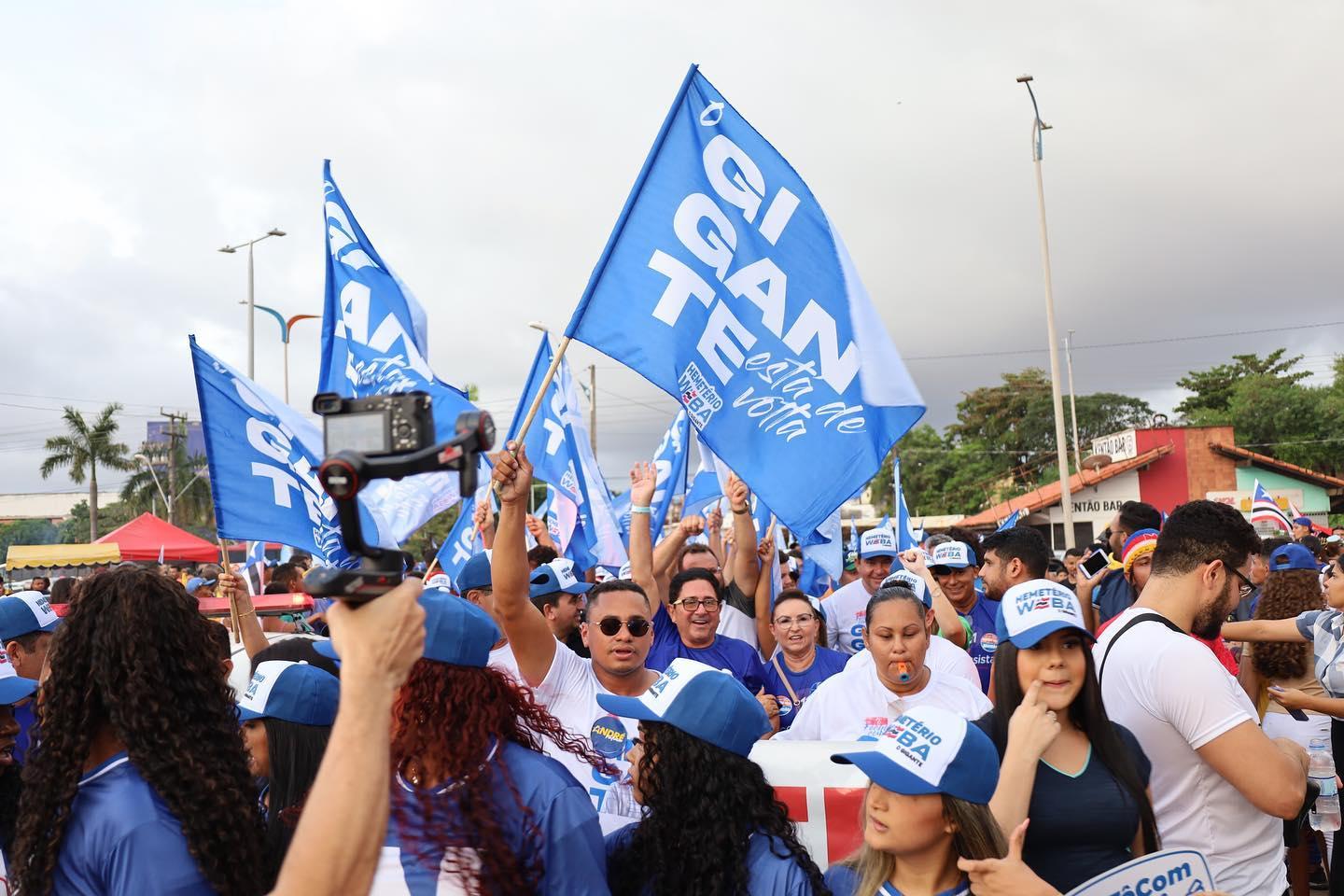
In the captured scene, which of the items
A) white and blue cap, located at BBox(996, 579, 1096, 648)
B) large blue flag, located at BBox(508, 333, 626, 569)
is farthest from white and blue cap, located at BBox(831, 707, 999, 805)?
large blue flag, located at BBox(508, 333, 626, 569)

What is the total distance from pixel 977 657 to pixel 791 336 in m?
2.63

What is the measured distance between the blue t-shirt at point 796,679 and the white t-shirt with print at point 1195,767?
2649 mm

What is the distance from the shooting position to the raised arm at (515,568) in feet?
13.7

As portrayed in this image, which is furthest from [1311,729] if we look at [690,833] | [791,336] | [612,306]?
[690,833]

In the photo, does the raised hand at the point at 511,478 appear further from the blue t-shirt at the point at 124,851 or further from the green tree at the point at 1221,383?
the green tree at the point at 1221,383

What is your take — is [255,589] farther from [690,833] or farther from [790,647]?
[690,833]

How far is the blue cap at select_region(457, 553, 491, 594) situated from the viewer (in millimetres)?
6223

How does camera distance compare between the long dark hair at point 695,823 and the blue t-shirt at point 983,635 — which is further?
the blue t-shirt at point 983,635

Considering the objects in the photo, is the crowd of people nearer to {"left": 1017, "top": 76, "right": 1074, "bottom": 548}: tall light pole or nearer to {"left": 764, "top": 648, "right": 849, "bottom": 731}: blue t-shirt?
{"left": 764, "top": 648, "right": 849, "bottom": 731}: blue t-shirt

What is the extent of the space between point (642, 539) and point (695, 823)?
11.6ft

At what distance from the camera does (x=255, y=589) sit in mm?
14039

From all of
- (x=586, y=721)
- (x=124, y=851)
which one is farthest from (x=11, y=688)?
(x=586, y=721)

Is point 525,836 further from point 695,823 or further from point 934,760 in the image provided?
point 934,760

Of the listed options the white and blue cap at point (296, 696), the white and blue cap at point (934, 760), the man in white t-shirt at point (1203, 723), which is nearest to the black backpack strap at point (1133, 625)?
the man in white t-shirt at point (1203, 723)
